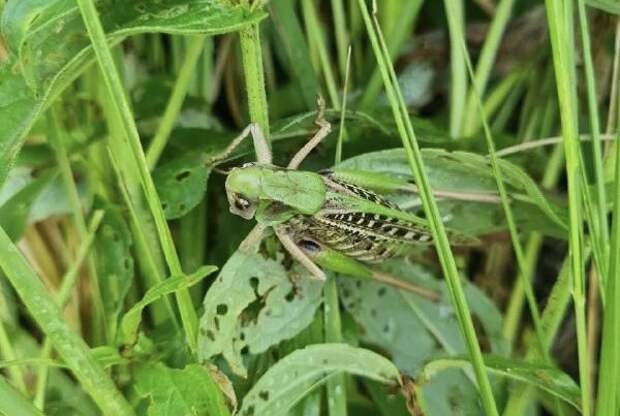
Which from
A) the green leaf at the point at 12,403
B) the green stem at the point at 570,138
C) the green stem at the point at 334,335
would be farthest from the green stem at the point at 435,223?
the green leaf at the point at 12,403

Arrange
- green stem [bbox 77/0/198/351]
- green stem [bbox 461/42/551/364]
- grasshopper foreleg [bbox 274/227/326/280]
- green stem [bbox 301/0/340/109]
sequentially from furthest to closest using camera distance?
1. green stem [bbox 301/0/340/109]
2. grasshopper foreleg [bbox 274/227/326/280]
3. green stem [bbox 461/42/551/364]
4. green stem [bbox 77/0/198/351]

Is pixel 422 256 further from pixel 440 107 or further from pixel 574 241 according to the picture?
pixel 574 241

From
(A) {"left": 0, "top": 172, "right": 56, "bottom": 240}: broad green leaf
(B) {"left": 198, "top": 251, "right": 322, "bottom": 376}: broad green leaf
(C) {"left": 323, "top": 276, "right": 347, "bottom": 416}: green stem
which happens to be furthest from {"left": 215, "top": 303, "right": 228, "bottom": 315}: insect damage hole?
(A) {"left": 0, "top": 172, "right": 56, "bottom": 240}: broad green leaf

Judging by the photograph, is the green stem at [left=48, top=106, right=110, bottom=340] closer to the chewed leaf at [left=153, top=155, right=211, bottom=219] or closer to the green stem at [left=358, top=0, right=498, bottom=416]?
the chewed leaf at [left=153, top=155, right=211, bottom=219]

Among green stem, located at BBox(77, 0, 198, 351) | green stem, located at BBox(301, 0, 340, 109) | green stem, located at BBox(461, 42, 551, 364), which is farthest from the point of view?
green stem, located at BBox(301, 0, 340, 109)

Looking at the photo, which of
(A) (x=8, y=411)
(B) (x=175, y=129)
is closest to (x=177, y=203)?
(B) (x=175, y=129)

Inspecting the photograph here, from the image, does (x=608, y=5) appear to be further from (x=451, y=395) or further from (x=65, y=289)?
(x=65, y=289)

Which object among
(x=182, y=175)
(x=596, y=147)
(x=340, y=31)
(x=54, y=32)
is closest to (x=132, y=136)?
(x=54, y=32)

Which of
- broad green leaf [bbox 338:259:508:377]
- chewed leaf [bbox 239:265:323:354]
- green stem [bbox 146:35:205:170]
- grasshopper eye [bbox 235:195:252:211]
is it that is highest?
green stem [bbox 146:35:205:170]
